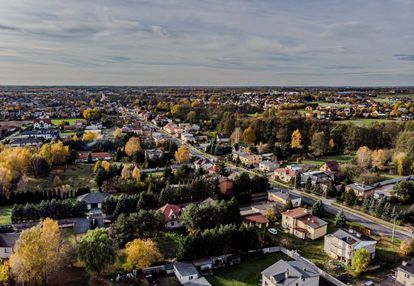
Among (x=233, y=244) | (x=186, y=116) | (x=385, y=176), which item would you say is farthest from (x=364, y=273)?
(x=186, y=116)

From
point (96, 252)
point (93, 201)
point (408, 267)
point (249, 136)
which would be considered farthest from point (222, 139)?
point (96, 252)

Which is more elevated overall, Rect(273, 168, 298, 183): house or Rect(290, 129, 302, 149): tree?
Rect(290, 129, 302, 149): tree

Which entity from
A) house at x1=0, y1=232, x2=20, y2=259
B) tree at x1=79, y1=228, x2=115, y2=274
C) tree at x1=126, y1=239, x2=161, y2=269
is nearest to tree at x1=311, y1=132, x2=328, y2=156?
tree at x1=126, y1=239, x2=161, y2=269

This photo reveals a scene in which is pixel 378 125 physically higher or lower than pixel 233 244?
higher

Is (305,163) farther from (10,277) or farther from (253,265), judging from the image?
(10,277)

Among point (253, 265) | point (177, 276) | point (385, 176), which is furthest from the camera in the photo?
point (385, 176)

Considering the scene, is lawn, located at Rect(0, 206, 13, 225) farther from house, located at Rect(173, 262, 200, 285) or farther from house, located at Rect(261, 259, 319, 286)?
house, located at Rect(261, 259, 319, 286)

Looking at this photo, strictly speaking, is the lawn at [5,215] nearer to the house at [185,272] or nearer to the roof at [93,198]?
the roof at [93,198]
